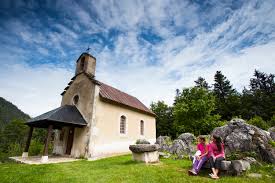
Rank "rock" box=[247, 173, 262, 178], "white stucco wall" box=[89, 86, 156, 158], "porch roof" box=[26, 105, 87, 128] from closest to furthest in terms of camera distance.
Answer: "rock" box=[247, 173, 262, 178] < "porch roof" box=[26, 105, 87, 128] < "white stucco wall" box=[89, 86, 156, 158]

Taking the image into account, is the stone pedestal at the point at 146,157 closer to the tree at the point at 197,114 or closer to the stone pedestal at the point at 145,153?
the stone pedestal at the point at 145,153

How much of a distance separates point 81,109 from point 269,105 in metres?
35.7

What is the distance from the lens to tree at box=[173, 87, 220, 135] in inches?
1010

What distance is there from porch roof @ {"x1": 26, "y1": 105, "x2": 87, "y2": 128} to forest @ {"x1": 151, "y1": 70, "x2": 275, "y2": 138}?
59.0 ft

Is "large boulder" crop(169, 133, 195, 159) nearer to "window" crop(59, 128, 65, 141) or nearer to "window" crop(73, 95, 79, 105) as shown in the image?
"window" crop(73, 95, 79, 105)

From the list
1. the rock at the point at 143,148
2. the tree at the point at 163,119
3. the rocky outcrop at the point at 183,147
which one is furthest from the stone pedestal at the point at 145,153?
the tree at the point at 163,119

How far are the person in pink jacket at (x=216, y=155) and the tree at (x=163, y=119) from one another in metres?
28.8

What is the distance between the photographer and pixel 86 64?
601 inches

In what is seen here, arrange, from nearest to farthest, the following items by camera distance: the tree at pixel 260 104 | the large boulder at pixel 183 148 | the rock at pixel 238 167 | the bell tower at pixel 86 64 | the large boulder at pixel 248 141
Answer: the rock at pixel 238 167
the large boulder at pixel 248 141
the large boulder at pixel 183 148
the bell tower at pixel 86 64
the tree at pixel 260 104

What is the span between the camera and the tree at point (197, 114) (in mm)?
25656

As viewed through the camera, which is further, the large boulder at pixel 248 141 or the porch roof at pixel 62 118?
the porch roof at pixel 62 118

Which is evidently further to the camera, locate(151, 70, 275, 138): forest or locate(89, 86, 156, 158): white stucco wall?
locate(151, 70, 275, 138): forest

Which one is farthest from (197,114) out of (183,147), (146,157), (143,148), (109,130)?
(143,148)

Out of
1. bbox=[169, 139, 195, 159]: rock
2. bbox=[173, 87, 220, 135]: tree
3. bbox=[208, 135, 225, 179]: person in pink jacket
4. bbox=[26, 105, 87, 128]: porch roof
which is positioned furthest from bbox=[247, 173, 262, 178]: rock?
bbox=[173, 87, 220, 135]: tree
